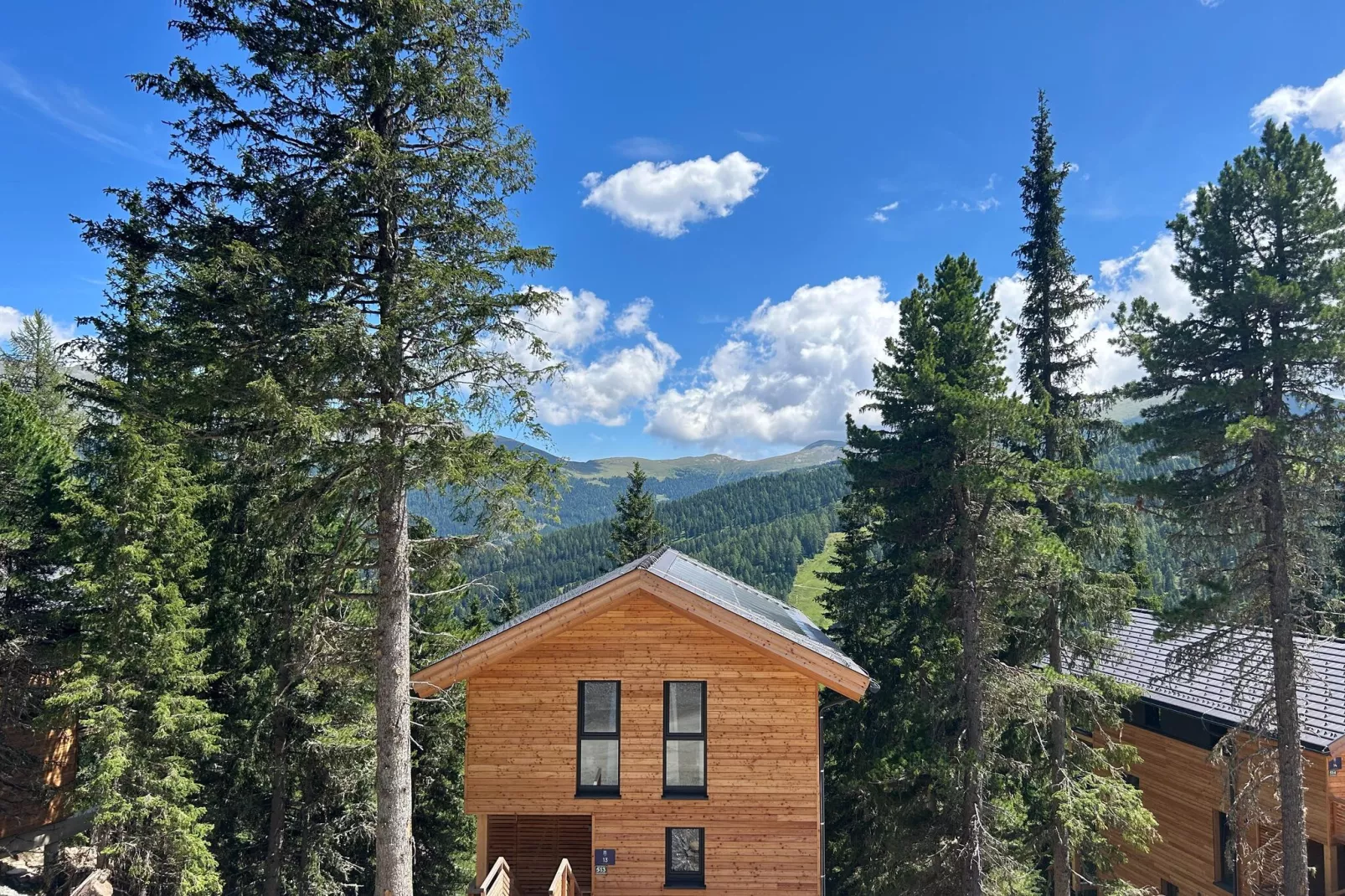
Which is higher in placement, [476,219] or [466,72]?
[466,72]

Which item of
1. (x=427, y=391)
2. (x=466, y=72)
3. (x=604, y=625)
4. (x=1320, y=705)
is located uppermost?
(x=466, y=72)

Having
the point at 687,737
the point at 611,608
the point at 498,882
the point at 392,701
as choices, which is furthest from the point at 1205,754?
the point at 392,701

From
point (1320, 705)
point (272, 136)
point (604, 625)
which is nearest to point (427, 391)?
point (272, 136)

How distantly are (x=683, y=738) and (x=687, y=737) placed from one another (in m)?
0.06

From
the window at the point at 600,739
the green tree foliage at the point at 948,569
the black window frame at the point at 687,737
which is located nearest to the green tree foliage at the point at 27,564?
the window at the point at 600,739

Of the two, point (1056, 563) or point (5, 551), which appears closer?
point (1056, 563)

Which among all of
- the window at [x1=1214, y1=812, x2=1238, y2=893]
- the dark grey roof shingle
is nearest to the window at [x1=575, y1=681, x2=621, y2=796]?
the dark grey roof shingle

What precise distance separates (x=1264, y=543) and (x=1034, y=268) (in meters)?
7.24

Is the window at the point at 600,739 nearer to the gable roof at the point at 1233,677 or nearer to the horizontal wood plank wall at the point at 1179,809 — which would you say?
the gable roof at the point at 1233,677

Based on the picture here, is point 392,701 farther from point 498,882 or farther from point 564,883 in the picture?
point 564,883

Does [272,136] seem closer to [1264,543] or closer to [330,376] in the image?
[330,376]

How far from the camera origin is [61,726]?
11.7 meters

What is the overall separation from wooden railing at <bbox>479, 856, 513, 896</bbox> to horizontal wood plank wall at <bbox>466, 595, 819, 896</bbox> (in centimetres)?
111

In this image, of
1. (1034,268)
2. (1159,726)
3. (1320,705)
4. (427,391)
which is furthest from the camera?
(1159,726)
